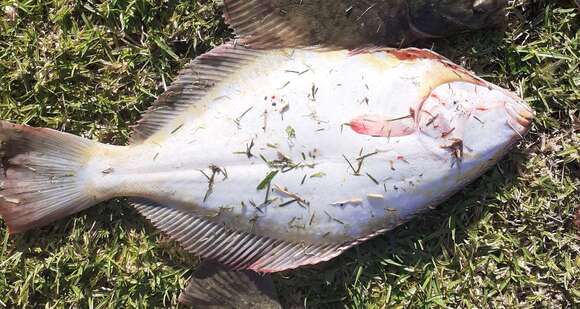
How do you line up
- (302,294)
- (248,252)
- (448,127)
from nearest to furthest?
1. (448,127)
2. (248,252)
3. (302,294)

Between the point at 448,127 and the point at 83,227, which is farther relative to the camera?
the point at 83,227

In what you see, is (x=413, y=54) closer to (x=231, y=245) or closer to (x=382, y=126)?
(x=382, y=126)

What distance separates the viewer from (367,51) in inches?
114

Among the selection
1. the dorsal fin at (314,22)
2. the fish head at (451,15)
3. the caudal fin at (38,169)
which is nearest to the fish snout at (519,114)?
the fish head at (451,15)

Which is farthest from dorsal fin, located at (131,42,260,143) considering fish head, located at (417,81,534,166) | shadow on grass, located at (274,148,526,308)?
shadow on grass, located at (274,148,526,308)

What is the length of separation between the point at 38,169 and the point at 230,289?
1.17 metres

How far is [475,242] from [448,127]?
0.76 metres

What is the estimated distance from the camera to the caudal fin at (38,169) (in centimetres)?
301

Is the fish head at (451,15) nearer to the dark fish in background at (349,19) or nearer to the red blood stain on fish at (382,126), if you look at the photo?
the dark fish in background at (349,19)

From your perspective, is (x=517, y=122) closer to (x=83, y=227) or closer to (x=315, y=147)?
(x=315, y=147)

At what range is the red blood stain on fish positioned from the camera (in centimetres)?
275

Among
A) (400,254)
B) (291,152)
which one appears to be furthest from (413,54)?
(400,254)

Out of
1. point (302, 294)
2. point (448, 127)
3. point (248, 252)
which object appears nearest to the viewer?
point (448, 127)

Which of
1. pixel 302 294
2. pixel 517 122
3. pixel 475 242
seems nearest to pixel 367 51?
pixel 517 122
